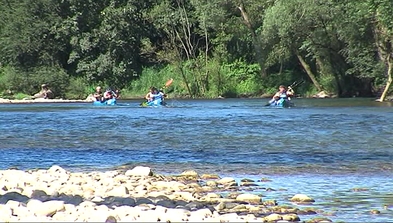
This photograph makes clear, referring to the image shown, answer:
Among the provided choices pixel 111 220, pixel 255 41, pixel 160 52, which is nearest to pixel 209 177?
pixel 111 220

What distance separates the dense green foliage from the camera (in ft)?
186

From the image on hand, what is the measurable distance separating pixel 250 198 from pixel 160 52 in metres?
51.7

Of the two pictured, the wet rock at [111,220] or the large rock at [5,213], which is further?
the large rock at [5,213]

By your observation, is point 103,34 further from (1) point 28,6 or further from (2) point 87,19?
(1) point 28,6

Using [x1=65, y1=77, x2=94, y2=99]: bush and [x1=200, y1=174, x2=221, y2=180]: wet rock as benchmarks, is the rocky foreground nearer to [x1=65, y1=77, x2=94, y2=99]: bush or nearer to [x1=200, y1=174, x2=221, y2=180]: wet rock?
[x1=200, y1=174, x2=221, y2=180]: wet rock

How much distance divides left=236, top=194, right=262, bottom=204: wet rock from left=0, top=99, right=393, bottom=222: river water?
1.30 feet

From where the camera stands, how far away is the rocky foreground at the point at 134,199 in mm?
9016

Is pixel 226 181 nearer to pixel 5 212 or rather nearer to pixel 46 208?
pixel 46 208

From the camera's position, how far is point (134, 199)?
35.6 ft

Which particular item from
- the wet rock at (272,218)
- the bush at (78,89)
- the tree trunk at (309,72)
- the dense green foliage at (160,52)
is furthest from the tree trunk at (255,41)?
the wet rock at (272,218)

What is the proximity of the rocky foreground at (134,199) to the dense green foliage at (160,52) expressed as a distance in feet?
133

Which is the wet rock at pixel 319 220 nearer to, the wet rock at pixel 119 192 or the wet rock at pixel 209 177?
the wet rock at pixel 119 192

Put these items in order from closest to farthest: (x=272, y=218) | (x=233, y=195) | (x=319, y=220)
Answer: (x=272, y=218) → (x=319, y=220) → (x=233, y=195)

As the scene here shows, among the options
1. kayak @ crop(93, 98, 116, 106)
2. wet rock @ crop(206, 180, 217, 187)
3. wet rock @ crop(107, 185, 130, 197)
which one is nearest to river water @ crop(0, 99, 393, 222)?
wet rock @ crop(206, 180, 217, 187)
